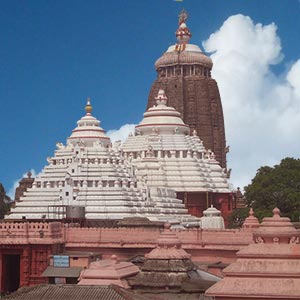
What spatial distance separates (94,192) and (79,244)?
1311 centimetres

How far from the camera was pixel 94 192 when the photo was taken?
66.4m

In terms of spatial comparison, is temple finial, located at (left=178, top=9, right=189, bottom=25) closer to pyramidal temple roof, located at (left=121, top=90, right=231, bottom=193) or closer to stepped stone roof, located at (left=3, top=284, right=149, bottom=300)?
pyramidal temple roof, located at (left=121, top=90, right=231, bottom=193)

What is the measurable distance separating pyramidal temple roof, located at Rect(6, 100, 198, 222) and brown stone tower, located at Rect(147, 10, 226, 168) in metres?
31.2

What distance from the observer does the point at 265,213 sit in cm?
7162

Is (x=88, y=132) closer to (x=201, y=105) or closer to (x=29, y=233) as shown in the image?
(x=29, y=233)

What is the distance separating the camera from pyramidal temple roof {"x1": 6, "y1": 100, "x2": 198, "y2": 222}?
215 feet

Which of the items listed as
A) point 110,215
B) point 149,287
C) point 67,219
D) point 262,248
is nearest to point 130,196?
point 110,215

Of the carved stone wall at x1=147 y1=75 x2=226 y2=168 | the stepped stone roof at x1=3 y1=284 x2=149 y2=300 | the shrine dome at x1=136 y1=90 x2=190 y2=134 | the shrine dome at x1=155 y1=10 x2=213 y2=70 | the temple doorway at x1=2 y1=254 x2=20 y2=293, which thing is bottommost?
the stepped stone roof at x1=3 y1=284 x2=149 y2=300

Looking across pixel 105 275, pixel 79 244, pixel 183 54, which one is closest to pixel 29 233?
pixel 79 244

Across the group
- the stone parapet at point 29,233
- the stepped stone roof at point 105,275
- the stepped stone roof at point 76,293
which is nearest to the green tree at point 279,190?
the stone parapet at point 29,233

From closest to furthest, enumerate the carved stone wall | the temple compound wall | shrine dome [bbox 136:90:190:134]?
the temple compound wall, shrine dome [bbox 136:90:190:134], the carved stone wall

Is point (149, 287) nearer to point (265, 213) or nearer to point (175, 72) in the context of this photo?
point (265, 213)

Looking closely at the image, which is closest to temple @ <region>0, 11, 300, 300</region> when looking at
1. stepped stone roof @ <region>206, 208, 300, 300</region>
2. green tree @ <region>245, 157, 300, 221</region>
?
stepped stone roof @ <region>206, 208, 300, 300</region>

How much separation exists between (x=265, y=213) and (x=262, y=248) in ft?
150
